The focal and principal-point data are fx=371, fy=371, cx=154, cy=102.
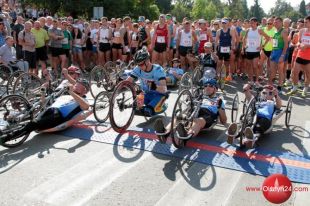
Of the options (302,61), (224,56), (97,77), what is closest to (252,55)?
(224,56)

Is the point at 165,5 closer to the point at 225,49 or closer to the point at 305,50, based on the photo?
the point at 225,49

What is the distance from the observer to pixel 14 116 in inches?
225

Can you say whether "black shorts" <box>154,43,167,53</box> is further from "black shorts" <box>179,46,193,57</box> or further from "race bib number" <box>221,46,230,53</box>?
"race bib number" <box>221,46,230,53</box>

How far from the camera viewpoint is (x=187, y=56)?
11.6 metres

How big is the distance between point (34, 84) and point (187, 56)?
4.92 m

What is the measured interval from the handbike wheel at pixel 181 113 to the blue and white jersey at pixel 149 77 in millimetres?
957

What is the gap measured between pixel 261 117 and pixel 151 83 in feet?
7.15

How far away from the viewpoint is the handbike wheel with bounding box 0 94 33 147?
5637 millimetres

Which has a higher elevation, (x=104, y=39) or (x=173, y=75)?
(x=104, y=39)

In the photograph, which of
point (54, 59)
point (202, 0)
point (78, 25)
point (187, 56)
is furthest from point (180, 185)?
point (202, 0)

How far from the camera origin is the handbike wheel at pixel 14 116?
564cm

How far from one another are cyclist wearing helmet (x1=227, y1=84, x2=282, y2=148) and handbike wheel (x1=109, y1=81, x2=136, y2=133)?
1.98 metres

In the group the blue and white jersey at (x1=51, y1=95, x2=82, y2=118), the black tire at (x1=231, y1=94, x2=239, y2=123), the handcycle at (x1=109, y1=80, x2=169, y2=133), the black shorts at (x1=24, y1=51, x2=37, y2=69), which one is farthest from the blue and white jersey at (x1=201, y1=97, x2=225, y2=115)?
the black shorts at (x1=24, y1=51, x2=37, y2=69)

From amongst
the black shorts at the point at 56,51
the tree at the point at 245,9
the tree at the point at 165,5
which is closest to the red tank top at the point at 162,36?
the black shorts at the point at 56,51
